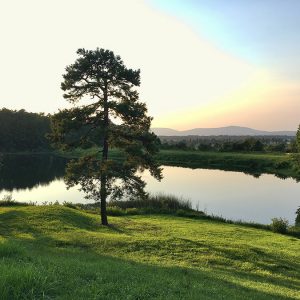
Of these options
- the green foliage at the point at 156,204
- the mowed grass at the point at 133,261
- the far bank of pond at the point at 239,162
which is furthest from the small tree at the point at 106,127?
the far bank of pond at the point at 239,162

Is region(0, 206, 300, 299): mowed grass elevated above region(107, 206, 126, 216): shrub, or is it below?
above

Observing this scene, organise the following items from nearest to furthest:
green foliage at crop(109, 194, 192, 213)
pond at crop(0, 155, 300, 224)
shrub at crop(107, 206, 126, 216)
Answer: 1. shrub at crop(107, 206, 126, 216)
2. green foliage at crop(109, 194, 192, 213)
3. pond at crop(0, 155, 300, 224)

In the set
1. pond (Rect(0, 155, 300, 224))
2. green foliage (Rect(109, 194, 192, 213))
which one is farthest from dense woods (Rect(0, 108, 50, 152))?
green foliage (Rect(109, 194, 192, 213))

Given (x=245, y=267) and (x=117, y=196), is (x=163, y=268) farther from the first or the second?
(x=117, y=196)

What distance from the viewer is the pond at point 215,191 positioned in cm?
4557

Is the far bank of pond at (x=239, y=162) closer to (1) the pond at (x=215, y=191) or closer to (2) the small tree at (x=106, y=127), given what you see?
(1) the pond at (x=215, y=191)

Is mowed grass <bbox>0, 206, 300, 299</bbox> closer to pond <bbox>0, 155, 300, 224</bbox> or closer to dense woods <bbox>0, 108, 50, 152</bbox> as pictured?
pond <bbox>0, 155, 300, 224</bbox>

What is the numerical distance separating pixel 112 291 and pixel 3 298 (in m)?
2.44

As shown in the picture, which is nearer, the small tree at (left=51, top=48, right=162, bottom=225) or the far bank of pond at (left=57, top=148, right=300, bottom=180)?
the small tree at (left=51, top=48, right=162, bottom=225)

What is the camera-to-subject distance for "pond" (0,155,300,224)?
4557 cm

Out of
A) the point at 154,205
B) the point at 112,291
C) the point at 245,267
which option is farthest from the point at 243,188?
the point at 112,291

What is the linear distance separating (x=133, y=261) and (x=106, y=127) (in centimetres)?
1238

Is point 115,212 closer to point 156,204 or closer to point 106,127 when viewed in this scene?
point 156,204

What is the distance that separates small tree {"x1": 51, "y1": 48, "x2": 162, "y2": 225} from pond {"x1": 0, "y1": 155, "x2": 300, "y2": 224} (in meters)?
18.5
